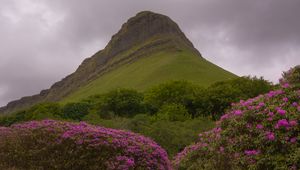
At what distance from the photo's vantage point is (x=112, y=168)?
12773 millimetres

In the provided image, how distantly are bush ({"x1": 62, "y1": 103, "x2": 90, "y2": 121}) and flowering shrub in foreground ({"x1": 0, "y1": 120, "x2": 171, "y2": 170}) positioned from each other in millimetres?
70618

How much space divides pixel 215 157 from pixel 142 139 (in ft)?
8.71

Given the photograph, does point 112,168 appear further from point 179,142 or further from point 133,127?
point 133,127

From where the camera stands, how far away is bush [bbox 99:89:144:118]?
77.5 metres

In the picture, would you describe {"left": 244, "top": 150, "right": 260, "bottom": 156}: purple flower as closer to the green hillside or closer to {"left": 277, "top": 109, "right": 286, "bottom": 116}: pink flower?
{"left": 277, "top": 109, "right": 286, "bottom": 116}: pink flower

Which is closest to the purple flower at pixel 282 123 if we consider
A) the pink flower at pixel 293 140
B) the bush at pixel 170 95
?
the pink flower at pixel 293 140

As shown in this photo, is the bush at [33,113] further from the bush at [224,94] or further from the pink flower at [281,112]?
the pink flower at [281,112]

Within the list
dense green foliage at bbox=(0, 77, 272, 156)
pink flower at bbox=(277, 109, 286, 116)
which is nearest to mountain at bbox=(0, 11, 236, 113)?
dense green foliage at bbox=(0, 77, 272, 156)

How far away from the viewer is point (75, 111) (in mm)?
86125

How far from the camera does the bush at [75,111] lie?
8488 centimetres

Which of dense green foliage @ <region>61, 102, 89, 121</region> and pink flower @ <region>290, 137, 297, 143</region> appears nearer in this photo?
pink flower @ <region>290, 137, 297, 143</region>

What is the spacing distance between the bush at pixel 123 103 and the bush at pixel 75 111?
17.8 feet

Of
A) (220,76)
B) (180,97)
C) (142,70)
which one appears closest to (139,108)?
(180,97)

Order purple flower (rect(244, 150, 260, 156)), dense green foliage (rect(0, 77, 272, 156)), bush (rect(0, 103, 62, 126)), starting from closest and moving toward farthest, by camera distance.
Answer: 1. purple flower (rect(244, 150, 260, 156))
2. dense green foliage (rect(0, 77, 272, 156))
3. bush (rect(0, 103, 62, 126))
